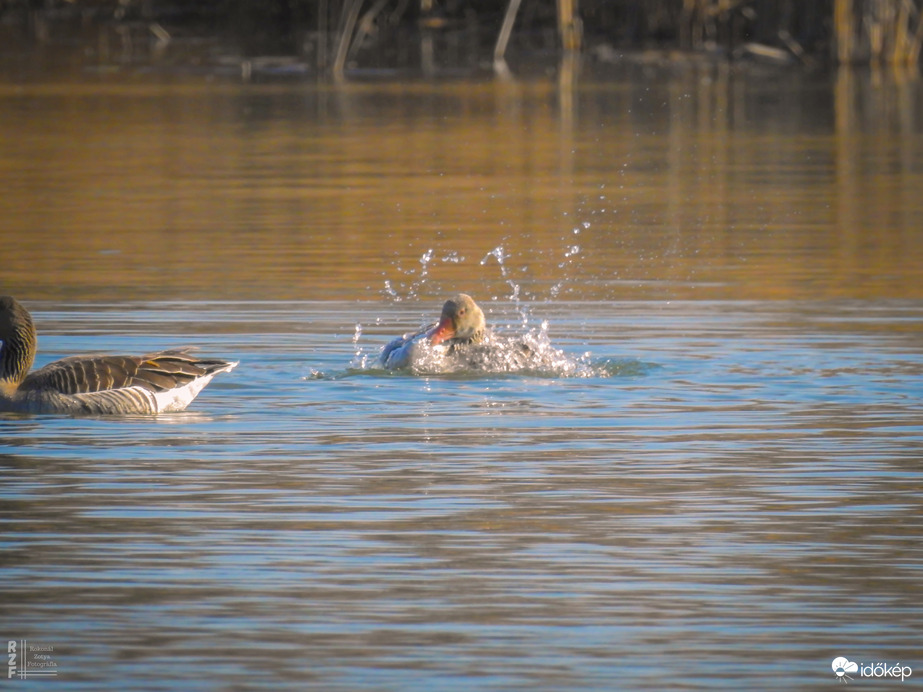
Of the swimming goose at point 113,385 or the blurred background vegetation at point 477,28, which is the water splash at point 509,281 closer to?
the swimming goose at point 113,385

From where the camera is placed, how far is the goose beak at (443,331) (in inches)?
436

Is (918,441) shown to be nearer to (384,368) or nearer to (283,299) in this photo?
(384,368)

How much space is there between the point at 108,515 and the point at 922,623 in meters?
2.99

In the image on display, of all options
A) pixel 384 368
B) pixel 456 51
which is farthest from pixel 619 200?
pixel 456 51

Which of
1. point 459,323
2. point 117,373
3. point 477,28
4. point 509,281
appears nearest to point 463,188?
point 509,281

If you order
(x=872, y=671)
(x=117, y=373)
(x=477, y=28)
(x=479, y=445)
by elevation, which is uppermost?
(x=477, y=28)

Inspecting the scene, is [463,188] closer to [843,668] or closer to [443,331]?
[443,331]

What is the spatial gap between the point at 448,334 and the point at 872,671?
5.84 meters

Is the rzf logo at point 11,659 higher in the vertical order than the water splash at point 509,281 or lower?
higher

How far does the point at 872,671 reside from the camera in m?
5.51

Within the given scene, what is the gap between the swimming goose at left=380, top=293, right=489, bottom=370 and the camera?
1081cm

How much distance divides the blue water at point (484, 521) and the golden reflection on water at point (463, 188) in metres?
3.27

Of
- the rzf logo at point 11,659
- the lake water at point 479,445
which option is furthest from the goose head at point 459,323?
the rzf logo at point 11,659

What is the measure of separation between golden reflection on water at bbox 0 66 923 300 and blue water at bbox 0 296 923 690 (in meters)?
3.27
